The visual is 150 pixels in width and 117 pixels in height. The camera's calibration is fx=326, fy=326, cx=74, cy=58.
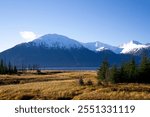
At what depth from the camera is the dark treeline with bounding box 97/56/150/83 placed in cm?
7748

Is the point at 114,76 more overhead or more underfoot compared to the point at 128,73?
more underfoot

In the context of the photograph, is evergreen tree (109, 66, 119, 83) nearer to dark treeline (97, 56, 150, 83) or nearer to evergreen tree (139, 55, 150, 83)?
dark treeline (97, 56, 150, 83)

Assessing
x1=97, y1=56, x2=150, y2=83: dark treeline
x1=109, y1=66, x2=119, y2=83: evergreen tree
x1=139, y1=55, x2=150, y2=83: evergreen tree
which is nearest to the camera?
x1=109, y1=66, x2=119, y2=83: evergreen tree

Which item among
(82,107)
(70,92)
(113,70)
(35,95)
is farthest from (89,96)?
(113,70)

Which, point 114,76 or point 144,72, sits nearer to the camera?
point 114,76

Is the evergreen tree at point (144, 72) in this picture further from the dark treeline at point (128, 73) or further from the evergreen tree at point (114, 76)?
the evergreen tree at point (114, 76)

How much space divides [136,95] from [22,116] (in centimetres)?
2660

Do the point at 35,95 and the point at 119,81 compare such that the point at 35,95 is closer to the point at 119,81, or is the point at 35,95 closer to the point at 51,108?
the point at 51,108

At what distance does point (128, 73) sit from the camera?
80.0 m

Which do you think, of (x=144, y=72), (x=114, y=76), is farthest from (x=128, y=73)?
(x=114, y=76)

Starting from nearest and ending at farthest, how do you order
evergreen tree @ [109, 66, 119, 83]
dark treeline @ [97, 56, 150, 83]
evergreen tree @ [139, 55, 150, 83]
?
evergreen tree @ [109, 66, 119, 83] → dark treeline @ [97, 56, 150, 83] → evergreen tree @ [139, 55, 150, 83]

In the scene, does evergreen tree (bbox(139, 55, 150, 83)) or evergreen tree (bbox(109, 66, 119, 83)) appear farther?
evergreen tree (bbox(139, 55, 150, 83))

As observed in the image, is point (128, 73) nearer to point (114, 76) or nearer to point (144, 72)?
point (144, 72)

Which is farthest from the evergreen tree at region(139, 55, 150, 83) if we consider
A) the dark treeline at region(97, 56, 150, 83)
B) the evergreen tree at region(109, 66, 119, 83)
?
the evergreen tree at region(109, 66, 119, 83)
